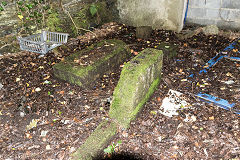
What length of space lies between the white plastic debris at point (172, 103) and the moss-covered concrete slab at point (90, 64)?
1.29m

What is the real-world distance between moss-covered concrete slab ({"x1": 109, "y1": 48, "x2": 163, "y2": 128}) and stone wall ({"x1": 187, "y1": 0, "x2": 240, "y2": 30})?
3.75m

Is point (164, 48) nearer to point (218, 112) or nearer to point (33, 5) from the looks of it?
point (218, 112)

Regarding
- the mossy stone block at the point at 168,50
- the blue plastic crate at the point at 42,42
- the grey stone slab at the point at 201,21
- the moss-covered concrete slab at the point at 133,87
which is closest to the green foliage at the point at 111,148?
the moss-covered concrete slab at the point at 133,87

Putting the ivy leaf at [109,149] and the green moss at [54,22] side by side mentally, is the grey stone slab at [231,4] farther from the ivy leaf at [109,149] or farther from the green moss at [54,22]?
the ivy leaf at [109,149]

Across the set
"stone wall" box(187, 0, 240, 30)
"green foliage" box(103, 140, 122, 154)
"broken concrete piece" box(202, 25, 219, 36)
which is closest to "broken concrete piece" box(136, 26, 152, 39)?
"broken concrete piece" box(202, 25, 219, 36)

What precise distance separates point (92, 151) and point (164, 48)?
2811 mm

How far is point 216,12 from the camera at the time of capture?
5582 mm

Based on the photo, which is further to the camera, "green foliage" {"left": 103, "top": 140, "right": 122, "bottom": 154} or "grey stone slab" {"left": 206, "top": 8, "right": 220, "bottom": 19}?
"grey stone slab" {"left": 206, "top": 8, "right": 220, "bottom": 19}

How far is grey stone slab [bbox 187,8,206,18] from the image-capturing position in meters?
5.76

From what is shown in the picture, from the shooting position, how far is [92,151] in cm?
234

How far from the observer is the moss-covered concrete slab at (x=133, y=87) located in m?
2.48

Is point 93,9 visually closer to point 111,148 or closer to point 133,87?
point 133,87

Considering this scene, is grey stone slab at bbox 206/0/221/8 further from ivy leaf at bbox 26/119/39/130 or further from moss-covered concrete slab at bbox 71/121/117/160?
ivy leaf at bbox 26/119/39/130

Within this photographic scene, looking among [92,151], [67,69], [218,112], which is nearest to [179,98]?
[218,112]
